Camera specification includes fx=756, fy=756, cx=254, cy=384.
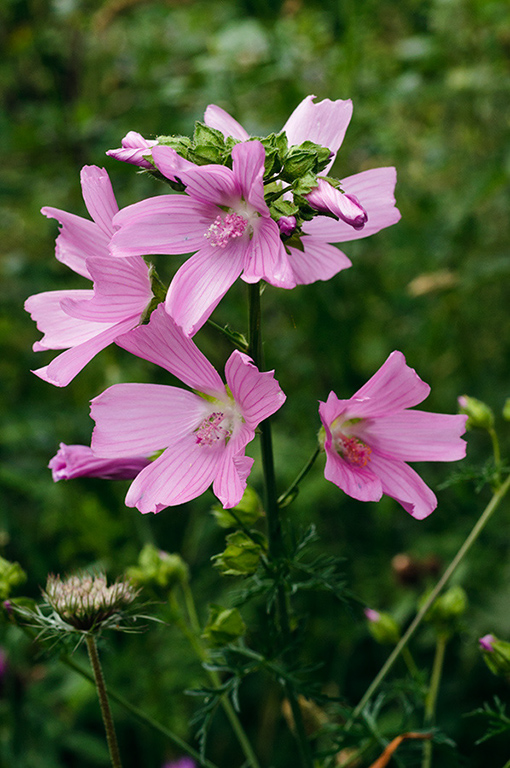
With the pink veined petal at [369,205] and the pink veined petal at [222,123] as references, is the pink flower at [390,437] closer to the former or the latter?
the pink veined petal at [369,205]

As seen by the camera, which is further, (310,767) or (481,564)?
(481,564)

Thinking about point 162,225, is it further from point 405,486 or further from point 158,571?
point 158,571

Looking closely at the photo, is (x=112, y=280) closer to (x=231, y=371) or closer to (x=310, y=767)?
(x=231, y=371)

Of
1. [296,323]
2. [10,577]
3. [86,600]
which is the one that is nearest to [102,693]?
[86,600]

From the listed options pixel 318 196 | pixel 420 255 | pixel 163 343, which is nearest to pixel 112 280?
pixel 163 343

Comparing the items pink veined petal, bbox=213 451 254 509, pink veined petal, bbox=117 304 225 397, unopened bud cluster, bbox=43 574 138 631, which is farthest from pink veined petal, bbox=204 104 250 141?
unopened bud cluster, bbox=43 574 138 631

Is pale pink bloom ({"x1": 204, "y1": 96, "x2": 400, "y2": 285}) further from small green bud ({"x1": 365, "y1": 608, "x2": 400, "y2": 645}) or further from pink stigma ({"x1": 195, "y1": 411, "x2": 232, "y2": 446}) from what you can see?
small green bud ({"x1": 365, "y1": 608, "x2": 400, "y2": 645})
